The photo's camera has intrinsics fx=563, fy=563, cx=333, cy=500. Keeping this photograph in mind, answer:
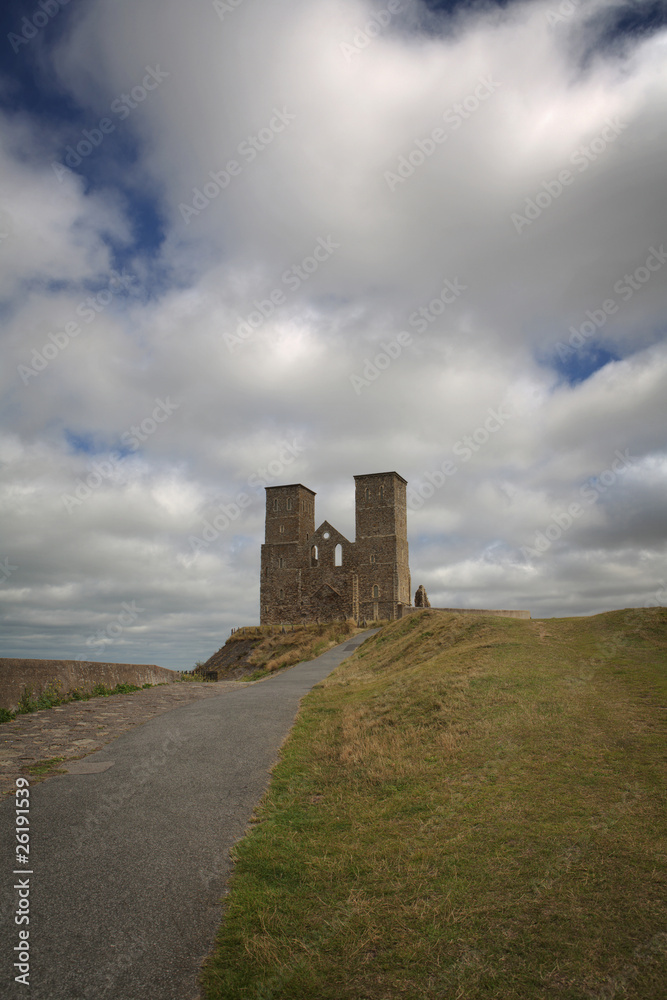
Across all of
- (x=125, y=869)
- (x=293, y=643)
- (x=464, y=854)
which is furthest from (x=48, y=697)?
(x=293, y=643)

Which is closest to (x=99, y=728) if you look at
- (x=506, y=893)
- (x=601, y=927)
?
(x=506, y=893)

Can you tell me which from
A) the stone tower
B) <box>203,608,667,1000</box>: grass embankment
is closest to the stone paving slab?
<box>203,608,667,1000</box>: grass embankment

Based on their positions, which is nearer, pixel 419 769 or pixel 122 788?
pixel 122 788

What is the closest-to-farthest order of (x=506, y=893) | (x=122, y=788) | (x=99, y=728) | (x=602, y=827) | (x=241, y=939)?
(x=241, y=939) → (x=506, y=893) → (x=602, y=827) → (x=122, y=788) → (x=99, y=728)

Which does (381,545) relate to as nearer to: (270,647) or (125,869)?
(270,647)

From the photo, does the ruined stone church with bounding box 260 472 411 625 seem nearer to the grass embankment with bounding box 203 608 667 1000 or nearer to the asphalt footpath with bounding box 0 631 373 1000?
the grass embankment with bounding box 203 608 667 1000

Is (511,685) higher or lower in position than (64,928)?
higher

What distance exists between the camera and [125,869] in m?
5.33

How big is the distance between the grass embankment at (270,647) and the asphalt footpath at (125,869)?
72.2 feet

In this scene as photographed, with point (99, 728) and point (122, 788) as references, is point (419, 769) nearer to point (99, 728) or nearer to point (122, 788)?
point (122, 788)

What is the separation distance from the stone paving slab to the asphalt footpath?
0.51 m

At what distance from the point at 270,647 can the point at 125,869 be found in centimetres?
3601

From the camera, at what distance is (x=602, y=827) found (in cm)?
589

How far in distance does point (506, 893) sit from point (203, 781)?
14.8ft
